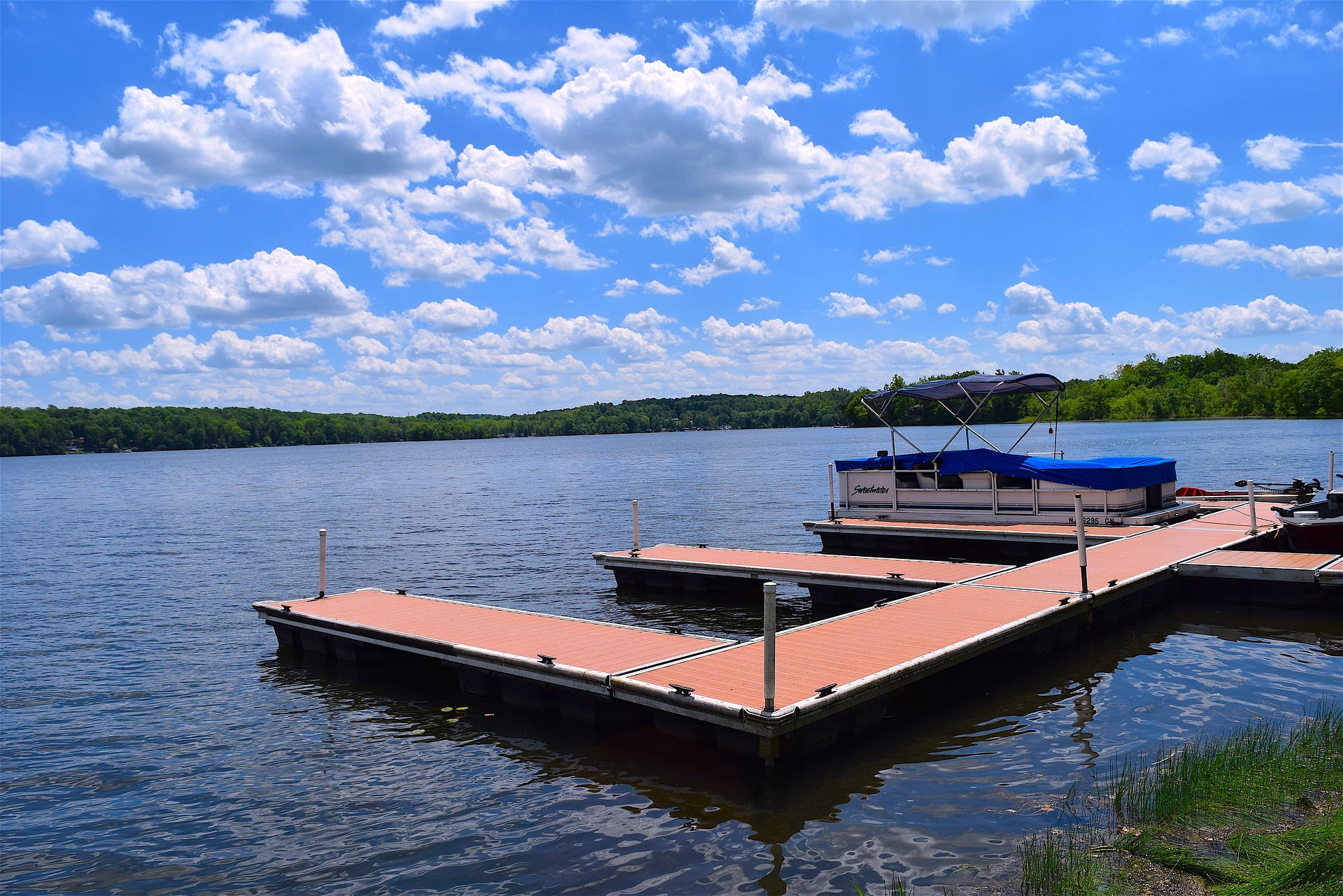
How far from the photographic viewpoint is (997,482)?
20625 millimetres

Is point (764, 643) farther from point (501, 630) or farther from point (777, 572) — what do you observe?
point (777, 572)

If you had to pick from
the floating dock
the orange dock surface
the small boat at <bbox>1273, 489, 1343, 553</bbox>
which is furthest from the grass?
the small boat at <bbox>1273, 489, 1343, 553</bbox>

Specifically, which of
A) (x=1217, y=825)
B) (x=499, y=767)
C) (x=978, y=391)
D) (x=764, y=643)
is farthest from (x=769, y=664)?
(x=978, y=391)

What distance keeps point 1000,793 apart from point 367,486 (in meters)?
65.1

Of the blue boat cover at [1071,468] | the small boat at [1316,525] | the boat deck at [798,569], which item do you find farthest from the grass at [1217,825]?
the blue boat cover at [1071,468]

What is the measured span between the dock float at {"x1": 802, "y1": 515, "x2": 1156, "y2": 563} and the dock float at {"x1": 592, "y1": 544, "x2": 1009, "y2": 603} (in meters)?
2.21

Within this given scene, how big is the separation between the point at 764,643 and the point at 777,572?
7717 mm

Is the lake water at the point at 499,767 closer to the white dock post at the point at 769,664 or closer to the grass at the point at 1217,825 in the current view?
the grass at the point at 1217,825

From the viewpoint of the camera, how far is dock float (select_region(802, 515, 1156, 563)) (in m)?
18.7

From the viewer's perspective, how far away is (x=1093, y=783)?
796cm

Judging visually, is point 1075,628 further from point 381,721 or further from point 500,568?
point 500,568

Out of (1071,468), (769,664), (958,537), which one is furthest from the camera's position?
(958,537)

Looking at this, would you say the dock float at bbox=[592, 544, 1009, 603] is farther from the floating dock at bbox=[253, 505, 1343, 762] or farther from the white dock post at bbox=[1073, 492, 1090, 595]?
the white dock post at bbox=[1073, 492, 1090, 595]

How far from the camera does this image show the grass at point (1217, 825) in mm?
5613
